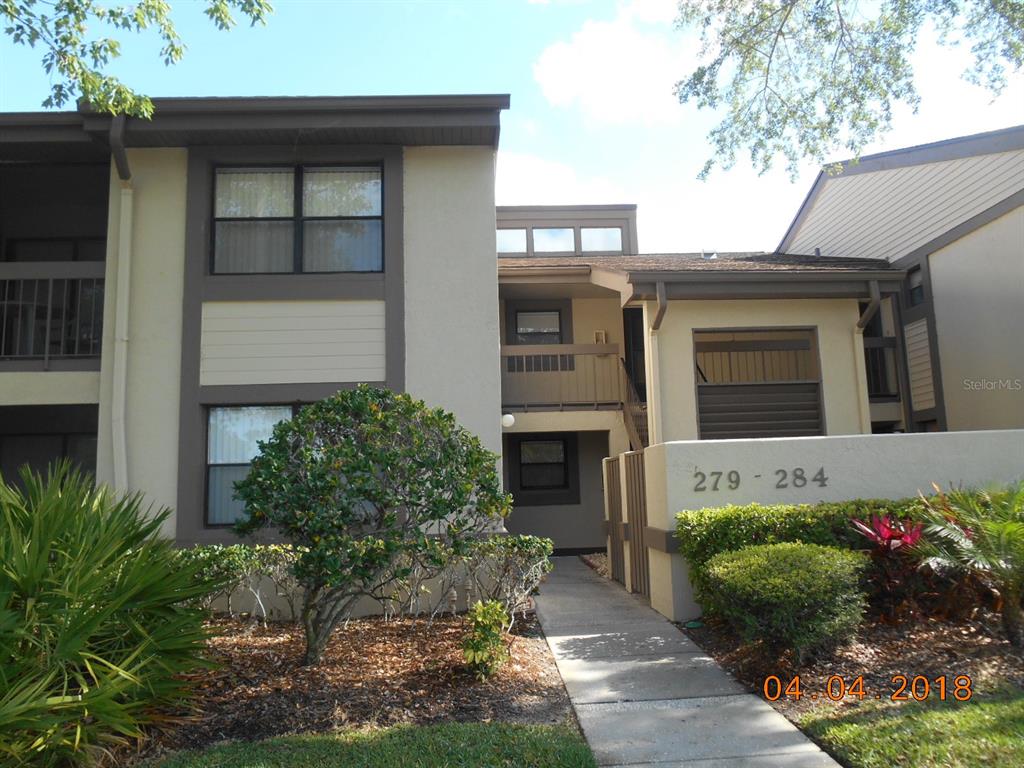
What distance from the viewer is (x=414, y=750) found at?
16.9 ft

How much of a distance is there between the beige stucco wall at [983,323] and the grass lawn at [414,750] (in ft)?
32.2

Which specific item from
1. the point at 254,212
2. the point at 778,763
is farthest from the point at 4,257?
the point at 778,763

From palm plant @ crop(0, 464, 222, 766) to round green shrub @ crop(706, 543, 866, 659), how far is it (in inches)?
161

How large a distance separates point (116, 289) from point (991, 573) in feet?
32.7

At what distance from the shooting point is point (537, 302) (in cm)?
1622

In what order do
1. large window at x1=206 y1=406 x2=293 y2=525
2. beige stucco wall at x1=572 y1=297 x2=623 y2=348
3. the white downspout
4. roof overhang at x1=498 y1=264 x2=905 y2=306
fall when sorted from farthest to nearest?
beige stucco wall at x1=572 y1=297 x2=623 y2=348, roof overhang at x1=498 y1=264 x2=905 y2=306, large window at x1=206 y1=406 x2=293 y2=525, the white downspout

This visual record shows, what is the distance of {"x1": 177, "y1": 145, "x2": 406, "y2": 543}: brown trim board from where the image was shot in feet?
32.9

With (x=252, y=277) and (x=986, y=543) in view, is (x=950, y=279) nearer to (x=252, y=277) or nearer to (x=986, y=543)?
(x=986, y=543)

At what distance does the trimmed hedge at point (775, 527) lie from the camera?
304 inches

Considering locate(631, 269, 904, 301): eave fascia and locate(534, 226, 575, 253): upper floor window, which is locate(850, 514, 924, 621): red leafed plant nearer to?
locate(631, 269, 904, 301): eave fascia

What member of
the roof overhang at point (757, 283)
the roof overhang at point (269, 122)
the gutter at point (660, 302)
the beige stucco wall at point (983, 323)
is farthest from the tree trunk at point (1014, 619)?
the roof overhang at point (269, 122)

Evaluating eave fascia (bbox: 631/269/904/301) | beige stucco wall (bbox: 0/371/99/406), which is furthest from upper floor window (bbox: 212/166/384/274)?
eave fascia (bbox: 631/269/904/301)

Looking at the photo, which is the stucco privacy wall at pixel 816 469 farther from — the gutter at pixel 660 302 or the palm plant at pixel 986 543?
the gutter at pixel 660 302
